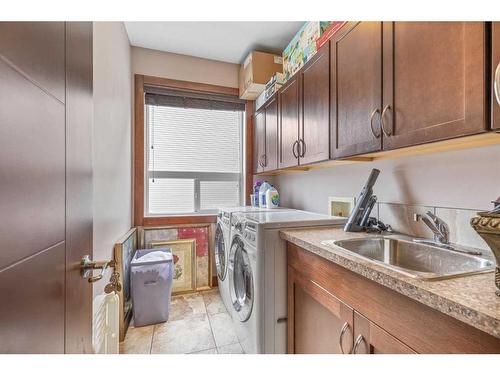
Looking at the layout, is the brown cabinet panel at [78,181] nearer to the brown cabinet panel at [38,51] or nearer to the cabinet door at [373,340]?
the brown cabinet panel at [38,51]

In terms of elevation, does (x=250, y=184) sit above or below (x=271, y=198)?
above

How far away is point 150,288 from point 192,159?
4.75 ft

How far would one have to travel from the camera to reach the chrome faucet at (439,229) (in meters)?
1.10

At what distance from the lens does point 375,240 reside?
1302 mm

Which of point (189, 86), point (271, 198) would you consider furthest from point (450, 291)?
point (189, 86)

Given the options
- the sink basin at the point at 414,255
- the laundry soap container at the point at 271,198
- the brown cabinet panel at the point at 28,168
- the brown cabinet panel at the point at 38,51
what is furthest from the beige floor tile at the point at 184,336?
the brown cabinet panel at the point at 38,51

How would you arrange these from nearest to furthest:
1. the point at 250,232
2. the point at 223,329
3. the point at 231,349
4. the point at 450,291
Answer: the point at 450,291 < the point at 250,232 < the point at 231,349 < the point at 223,329

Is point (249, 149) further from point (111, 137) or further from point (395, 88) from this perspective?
point (395, 88)

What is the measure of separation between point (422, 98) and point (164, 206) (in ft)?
8.32

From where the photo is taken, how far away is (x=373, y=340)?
0.82 m

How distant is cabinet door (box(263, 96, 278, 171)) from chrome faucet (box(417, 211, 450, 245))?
1.34 meters

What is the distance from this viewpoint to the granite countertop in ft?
1.71
